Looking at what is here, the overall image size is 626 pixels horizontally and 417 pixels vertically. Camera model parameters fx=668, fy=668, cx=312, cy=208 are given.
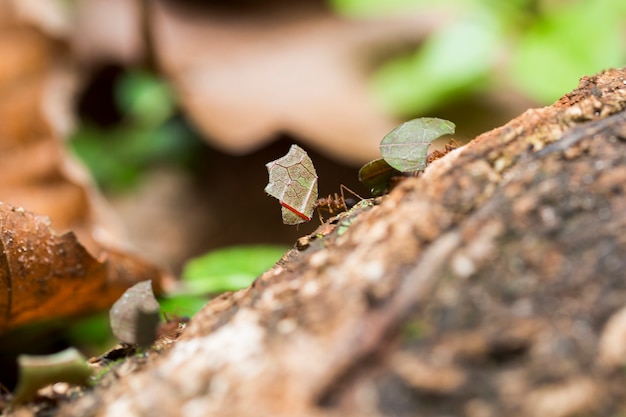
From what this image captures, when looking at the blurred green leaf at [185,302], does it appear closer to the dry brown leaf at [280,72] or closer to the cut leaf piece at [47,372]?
the cut leaf piece at [47,372]

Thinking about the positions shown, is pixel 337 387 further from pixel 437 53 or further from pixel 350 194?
pixel 437 53

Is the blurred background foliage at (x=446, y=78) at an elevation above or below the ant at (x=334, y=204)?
above

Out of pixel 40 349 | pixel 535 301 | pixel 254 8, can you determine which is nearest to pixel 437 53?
pixel 254 8

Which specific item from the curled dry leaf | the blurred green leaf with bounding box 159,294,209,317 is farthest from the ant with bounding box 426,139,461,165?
the blurred green leaf with bounding box 159,294,209,317

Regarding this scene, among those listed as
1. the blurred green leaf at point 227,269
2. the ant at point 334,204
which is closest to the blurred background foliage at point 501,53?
the blurred green leaf at point 227,269

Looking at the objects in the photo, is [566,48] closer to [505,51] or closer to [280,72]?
[505,51]

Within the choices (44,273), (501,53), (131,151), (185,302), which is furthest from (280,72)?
(44,273)
